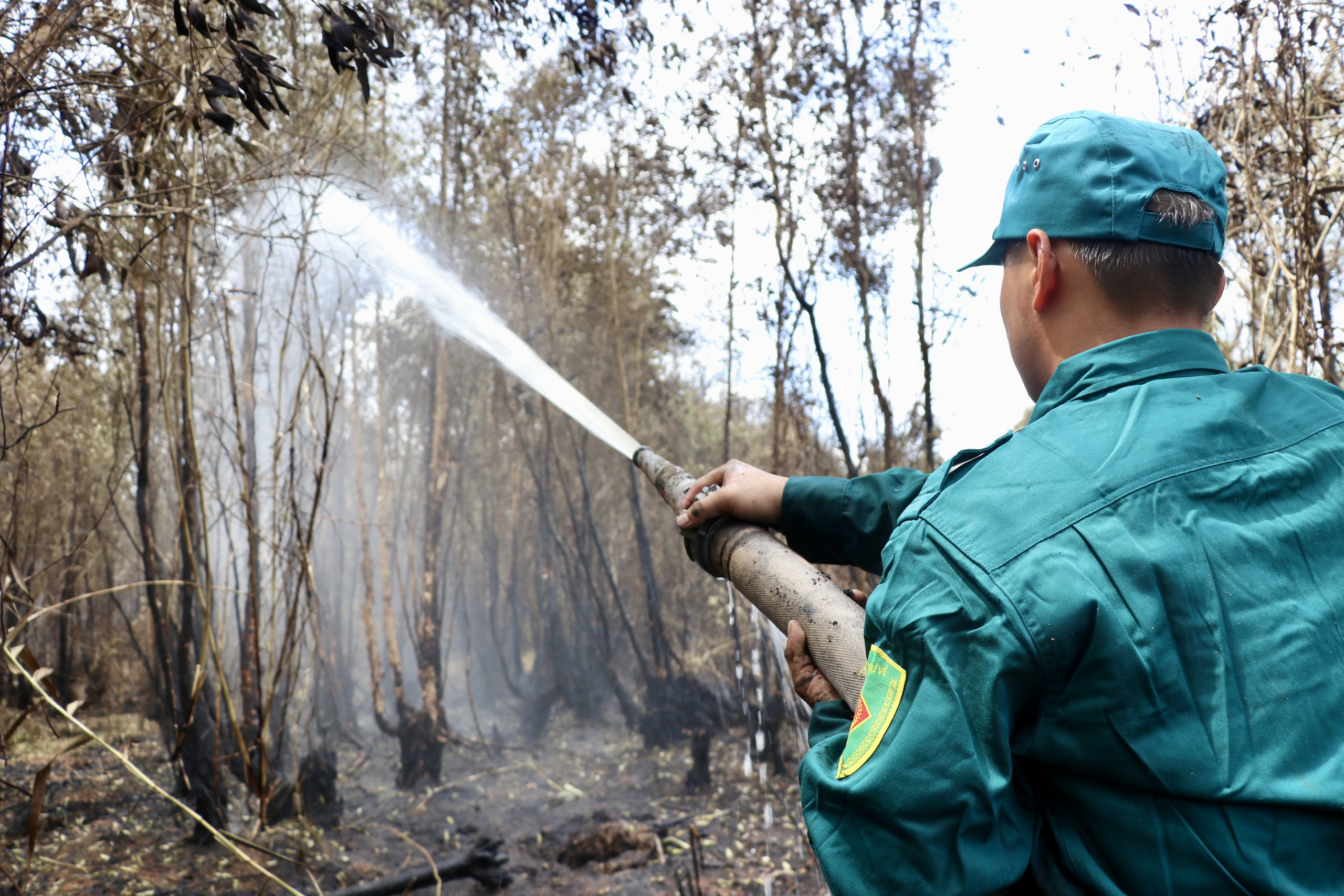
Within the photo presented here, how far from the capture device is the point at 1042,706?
955 mm

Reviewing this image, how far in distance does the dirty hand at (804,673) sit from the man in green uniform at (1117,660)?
5.7 inches

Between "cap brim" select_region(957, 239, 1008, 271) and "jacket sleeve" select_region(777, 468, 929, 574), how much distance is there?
492 mm

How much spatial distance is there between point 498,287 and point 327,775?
676 cm

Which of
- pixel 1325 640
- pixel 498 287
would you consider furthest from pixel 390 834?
pixel 1325 640

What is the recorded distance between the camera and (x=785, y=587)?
1504 mm

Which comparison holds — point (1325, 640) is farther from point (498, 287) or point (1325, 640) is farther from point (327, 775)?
point (498, 287)

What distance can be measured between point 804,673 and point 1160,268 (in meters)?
0.83

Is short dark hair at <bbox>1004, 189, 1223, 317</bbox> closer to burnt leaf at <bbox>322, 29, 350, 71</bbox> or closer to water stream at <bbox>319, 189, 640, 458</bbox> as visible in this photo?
water stream at <bbox>319, 189, 640, 458</bbox>

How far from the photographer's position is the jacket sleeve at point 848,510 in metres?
1.80

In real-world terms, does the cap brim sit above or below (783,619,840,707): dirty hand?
above

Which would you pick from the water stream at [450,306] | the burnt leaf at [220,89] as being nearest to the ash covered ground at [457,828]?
the water stream at [450,306]

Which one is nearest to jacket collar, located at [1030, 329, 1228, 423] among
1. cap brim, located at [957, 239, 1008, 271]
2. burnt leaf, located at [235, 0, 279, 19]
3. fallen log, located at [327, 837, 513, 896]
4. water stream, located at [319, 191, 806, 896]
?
cap brim, located at [957, 239, 1008, 271]

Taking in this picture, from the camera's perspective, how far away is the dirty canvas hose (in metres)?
1.29

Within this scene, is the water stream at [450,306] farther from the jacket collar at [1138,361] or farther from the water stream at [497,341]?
the jacket collar at [1138,361]
